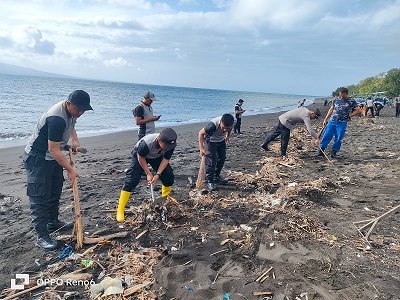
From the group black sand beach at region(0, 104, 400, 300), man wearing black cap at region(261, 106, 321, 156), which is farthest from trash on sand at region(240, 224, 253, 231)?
man wearing black cap at region(261, 106, 321, 156)

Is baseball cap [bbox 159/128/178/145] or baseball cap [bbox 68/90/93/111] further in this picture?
baseball cap [bbox 159/128/178/145]

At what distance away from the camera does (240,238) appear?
465cm

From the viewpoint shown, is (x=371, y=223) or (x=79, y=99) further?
(x=371, y=223)

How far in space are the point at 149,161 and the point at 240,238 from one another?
1990 mm

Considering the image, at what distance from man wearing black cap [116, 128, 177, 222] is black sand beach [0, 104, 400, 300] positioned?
15.4 inches

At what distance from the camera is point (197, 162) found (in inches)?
382

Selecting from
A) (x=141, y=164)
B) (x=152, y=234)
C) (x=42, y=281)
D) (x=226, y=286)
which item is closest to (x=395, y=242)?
(x=226, y=286)

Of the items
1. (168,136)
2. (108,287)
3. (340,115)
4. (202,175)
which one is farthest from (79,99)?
(340,115)

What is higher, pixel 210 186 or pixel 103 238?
pixel 210 186

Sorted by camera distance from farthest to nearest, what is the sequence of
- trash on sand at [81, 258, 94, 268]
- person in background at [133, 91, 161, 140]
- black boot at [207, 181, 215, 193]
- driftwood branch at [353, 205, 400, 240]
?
person in background at [133, 91, 161, 140] → black boot at [207, 181, 215, 193] → driftwood branch at [353, 205, 400, 240] → trash on sand at [81, 258, 94, 268]

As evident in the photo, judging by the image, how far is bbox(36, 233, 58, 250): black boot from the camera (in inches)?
170

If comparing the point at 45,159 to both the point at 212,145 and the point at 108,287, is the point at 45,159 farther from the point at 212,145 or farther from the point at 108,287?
the point at 212,145

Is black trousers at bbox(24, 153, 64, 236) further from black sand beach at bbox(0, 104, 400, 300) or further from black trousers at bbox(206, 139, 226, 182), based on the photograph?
black trousers at bbox(206, 139, 226, 182)

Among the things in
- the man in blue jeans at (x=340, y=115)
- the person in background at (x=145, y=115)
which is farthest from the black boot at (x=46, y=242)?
the man in blue jeans at (x=340, y=115)
